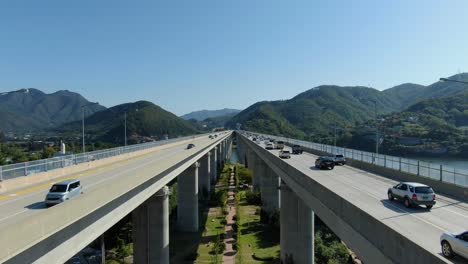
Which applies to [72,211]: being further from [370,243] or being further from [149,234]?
[149,234]

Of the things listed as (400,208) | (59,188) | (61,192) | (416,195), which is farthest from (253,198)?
(61,192)

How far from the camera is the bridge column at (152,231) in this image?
33.2 meters

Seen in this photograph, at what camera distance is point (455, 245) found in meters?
10.7

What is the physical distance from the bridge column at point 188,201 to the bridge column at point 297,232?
18.7 metres

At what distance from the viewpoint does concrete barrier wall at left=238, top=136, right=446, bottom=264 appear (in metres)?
10.7

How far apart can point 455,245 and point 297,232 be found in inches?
1102

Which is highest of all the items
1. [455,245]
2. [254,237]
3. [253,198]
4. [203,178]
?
[455,245]

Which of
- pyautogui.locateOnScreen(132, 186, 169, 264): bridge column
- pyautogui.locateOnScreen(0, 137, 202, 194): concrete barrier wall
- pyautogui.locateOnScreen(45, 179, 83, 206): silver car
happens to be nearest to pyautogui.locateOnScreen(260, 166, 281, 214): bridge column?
pyautogui.locateOnScreen(0, 137, 202, 194): concrete barrier wall

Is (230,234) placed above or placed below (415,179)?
below

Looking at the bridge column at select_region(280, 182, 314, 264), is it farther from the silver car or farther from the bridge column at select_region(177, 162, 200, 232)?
the silver car

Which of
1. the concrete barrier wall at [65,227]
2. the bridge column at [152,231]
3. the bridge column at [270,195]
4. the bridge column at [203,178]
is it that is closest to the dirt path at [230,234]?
the bridge column at [203,178]

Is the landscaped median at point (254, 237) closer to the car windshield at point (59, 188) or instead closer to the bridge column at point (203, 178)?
the bridge column at point (203, 178)

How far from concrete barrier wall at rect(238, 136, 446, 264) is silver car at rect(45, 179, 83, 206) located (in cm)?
1333

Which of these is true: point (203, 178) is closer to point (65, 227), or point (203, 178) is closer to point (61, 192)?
point (61, 192)
